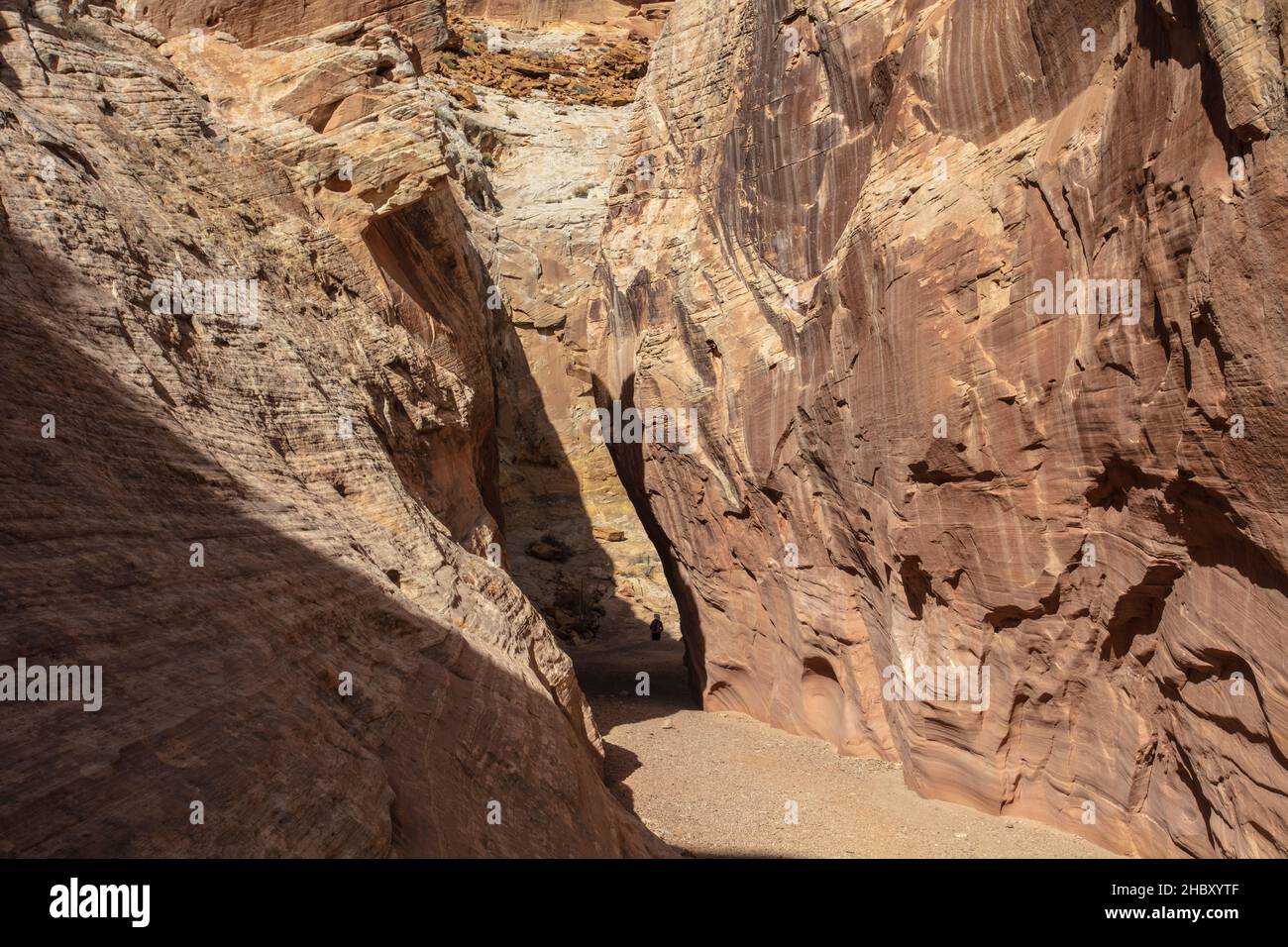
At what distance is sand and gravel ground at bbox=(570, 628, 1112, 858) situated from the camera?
400 inches

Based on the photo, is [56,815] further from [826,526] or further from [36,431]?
[826,526]

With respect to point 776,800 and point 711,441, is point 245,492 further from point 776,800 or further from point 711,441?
point 711,441

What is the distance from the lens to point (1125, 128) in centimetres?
810

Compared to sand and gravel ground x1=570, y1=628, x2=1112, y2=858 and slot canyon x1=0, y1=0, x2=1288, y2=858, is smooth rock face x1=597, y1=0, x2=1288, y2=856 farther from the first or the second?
sand and gravel ground x1=570, y1=628, x2=1112, y2=858

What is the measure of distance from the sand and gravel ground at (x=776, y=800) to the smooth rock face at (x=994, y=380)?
0.42m

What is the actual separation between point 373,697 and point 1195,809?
758 centimetres

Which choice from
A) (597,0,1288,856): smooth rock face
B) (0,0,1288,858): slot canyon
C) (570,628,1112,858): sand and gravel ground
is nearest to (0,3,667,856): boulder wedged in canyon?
(0,0,1288,858): slot canyon

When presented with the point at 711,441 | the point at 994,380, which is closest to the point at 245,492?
the point at 994,380

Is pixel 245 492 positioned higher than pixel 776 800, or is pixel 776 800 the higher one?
pixel 245 492

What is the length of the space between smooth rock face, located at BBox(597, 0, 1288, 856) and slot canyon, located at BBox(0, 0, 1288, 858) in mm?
52

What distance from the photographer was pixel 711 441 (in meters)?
15.5

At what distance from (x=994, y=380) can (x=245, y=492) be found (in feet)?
25.3

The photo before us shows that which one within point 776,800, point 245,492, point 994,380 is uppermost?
point 994,380
